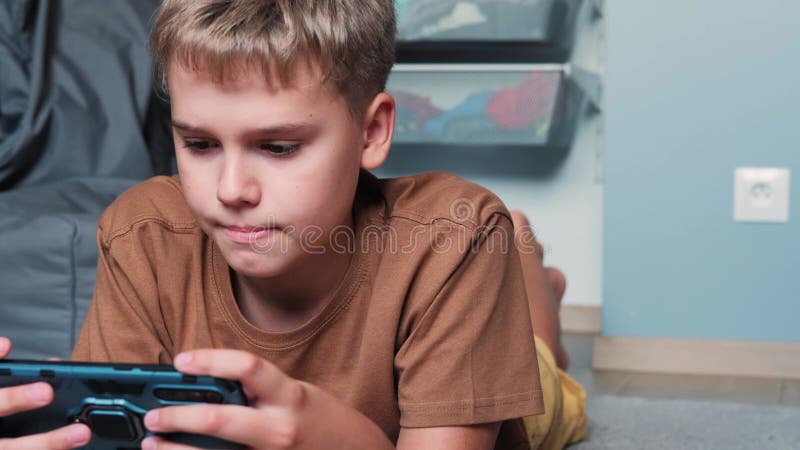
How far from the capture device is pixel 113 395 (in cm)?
70

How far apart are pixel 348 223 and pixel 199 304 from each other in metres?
0.16

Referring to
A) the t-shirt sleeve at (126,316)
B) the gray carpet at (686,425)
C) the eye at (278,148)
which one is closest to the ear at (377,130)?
the eye at (278,148)

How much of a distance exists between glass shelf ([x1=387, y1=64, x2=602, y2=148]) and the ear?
969 mm

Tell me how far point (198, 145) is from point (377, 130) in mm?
174

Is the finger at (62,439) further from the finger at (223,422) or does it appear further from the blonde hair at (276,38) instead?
the blonde hair at (276,38)

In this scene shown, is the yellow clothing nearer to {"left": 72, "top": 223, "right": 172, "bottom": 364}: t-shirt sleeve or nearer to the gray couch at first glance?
{"left": 72, "top": 223, "right": 172, "bottom": 364}: t-shirt sleeve

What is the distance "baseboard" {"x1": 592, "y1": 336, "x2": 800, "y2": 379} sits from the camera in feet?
5.77

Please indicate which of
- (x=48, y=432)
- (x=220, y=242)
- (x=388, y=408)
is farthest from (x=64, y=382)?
(x=388, y=408)

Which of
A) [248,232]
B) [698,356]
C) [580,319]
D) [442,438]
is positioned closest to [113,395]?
[248,232]

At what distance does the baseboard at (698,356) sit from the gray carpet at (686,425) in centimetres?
26

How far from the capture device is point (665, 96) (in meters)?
1.79

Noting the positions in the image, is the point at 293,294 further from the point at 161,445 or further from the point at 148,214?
the point at 161,445

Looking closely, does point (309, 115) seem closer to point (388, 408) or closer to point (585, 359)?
point (388, 408)

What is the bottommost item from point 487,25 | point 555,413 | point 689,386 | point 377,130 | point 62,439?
point 689,386
